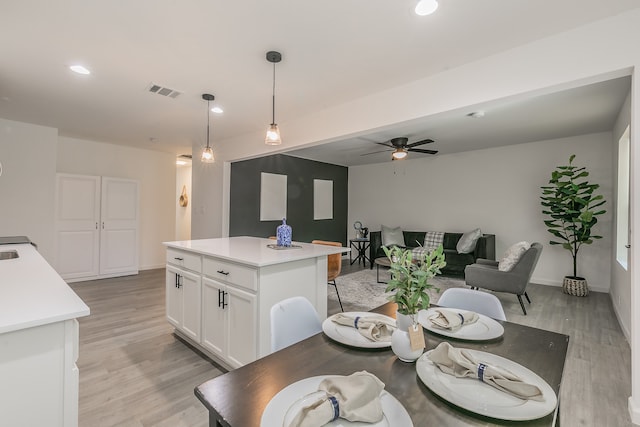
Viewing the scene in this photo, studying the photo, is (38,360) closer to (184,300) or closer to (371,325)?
(371,325)

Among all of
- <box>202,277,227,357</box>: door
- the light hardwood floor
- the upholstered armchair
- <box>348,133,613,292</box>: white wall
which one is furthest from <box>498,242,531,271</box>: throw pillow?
<box>202,277,227,357</box>: door

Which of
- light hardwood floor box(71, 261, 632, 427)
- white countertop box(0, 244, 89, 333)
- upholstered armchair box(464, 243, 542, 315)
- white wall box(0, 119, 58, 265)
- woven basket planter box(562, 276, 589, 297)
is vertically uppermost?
white wall box(0, 119, 58, 265)

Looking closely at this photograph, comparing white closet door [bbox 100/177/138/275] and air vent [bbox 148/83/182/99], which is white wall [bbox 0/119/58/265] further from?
air vent [bbox 148/83/182/99]

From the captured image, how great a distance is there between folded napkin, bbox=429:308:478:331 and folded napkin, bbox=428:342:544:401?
291 mm

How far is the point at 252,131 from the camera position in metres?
4.49

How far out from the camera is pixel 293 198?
21.8 feet

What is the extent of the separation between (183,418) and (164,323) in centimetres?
175

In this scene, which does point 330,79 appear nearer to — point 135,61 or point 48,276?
point 135,61

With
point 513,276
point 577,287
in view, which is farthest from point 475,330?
point 577,287

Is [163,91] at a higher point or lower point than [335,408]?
higher

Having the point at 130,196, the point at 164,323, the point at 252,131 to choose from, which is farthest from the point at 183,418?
the point at 130,196

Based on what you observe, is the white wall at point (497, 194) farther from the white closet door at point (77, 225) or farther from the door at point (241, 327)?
the white closet door at point (77, 225)

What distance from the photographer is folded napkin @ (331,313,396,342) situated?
4.03 feet

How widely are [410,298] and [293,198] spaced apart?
568 cm
